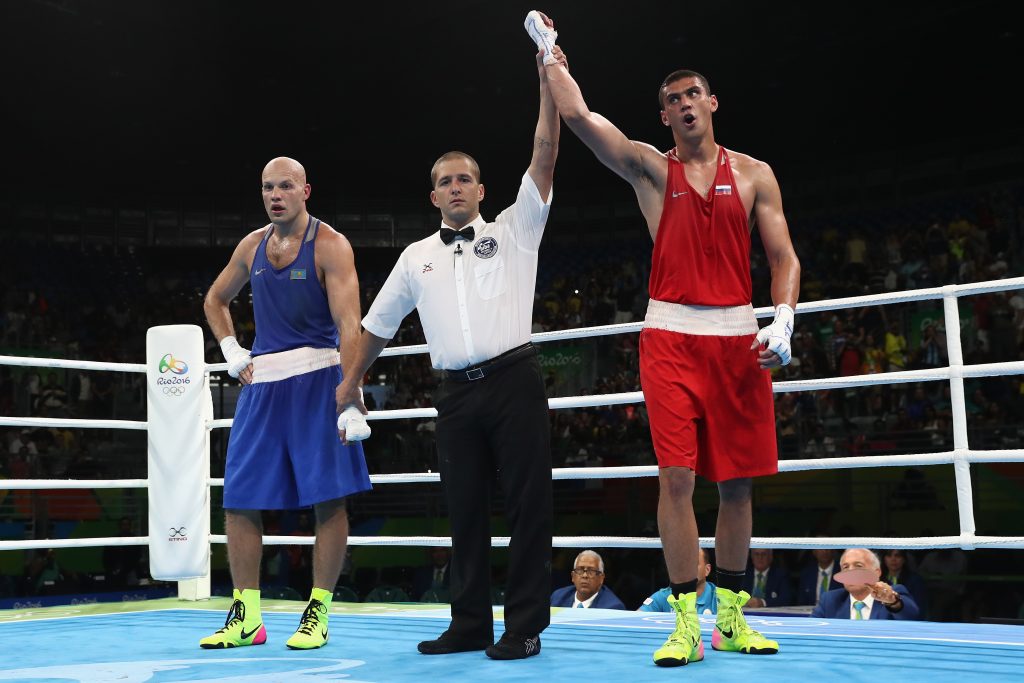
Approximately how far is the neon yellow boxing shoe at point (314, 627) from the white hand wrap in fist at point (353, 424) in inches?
19.0

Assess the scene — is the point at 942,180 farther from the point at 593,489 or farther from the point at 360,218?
the point at 360,218

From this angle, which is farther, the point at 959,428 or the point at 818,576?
the point at 818,576

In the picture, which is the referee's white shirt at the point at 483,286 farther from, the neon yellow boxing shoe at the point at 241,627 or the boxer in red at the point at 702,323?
the neon yellow boxing shoe at the point at 241,627

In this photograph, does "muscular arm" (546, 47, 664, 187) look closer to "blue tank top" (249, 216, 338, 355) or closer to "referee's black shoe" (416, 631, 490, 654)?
"blue tank top" (249, 216, 338, 355)

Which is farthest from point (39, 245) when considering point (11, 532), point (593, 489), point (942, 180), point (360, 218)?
point (942, 180)

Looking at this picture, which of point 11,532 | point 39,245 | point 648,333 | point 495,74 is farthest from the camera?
point 39,245

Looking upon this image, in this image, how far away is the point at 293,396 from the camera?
10.3 ft

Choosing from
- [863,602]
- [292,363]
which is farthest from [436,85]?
[292,363]

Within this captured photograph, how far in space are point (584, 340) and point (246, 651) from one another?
10522mm

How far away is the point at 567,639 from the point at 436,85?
11.3m

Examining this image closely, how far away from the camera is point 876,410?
10016mm

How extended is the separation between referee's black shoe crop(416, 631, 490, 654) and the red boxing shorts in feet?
2.37

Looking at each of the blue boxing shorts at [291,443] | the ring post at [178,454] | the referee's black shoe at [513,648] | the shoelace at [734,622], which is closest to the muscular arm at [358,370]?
the blue boxing shorts at [291,443]

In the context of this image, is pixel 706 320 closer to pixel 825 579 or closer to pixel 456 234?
pixel 456 234
